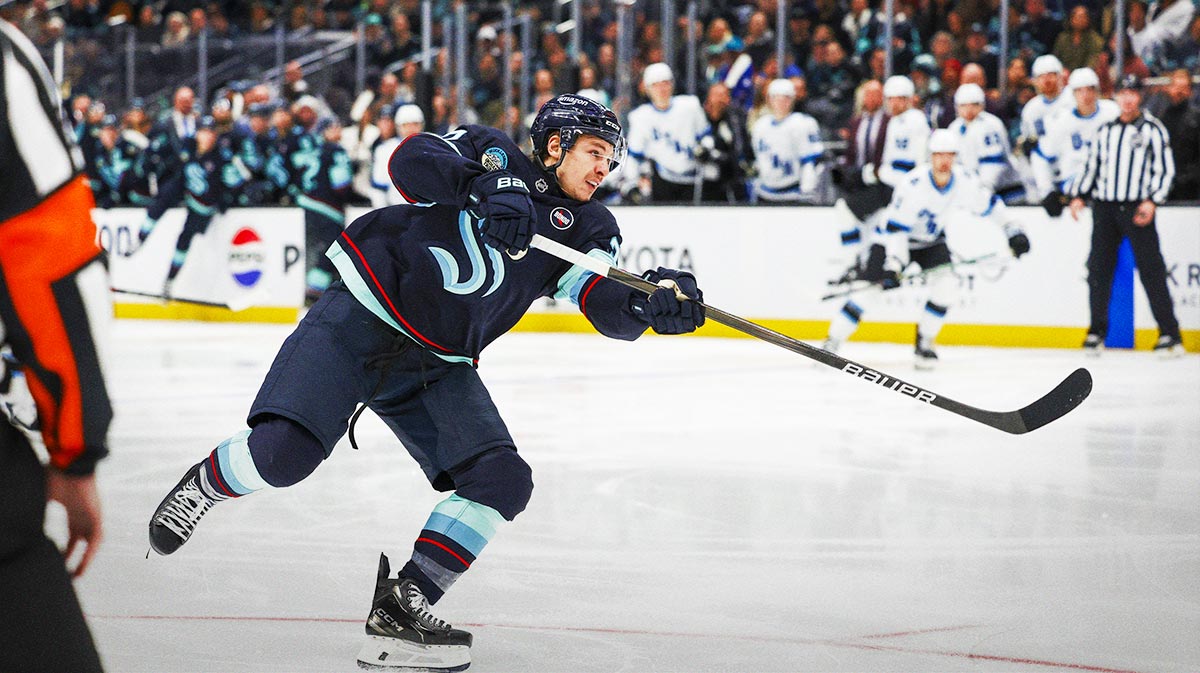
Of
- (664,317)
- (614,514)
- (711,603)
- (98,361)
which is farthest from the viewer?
(614,514)

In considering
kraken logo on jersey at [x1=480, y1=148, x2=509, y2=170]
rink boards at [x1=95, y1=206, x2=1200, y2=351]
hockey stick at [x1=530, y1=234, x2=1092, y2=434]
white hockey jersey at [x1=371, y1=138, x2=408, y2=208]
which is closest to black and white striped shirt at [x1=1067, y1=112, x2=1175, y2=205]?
rink boards at [x1=95, y1=206, x2=1200, y2=351]

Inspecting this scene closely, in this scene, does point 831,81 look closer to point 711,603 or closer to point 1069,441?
point 1069,441

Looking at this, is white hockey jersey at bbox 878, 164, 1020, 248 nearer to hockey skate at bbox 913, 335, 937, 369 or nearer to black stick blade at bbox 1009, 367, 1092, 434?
hockey skate at bbox 913, 335, 937, 369

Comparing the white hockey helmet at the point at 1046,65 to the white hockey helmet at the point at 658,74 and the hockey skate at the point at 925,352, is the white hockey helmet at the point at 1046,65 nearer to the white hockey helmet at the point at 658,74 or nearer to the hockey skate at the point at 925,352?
the hockey skate at the point at 925,352

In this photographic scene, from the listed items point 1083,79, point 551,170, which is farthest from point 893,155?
point 551,170

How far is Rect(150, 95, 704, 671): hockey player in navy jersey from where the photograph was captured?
8.16 ft

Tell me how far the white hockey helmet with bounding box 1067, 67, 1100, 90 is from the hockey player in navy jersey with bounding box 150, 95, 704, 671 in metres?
6.57

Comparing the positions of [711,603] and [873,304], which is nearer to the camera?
[711,603]

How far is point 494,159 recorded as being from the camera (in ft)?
8.61

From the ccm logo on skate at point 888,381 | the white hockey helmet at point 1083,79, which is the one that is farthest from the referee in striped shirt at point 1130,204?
the ccm logo on skate at point 888,381

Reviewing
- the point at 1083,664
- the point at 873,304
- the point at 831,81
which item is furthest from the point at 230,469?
the point at 831,81

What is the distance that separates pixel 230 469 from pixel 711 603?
3.26 ft

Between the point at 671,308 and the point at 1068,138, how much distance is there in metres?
6.76

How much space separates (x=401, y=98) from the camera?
11.5 meters
